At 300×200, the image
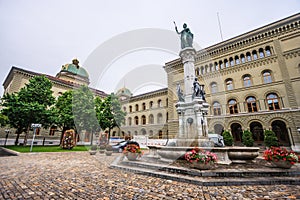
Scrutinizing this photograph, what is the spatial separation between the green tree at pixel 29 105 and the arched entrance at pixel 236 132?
96.6 feet

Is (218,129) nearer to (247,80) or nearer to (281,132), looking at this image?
(281,132)

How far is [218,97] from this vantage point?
1049 inches

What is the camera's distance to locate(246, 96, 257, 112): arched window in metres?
23.4

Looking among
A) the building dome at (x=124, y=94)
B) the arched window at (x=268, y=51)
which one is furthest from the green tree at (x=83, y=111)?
the arched window at (x=268, y=51)

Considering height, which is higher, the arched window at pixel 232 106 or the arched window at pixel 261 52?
the arched window at pixel 261 52

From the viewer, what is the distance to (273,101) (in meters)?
22.1

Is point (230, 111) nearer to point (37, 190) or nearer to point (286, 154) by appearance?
point (286, 154)

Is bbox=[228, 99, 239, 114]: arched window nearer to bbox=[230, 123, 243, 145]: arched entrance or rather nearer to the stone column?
bbox=[230, 123, 243, 145]: arched entrance

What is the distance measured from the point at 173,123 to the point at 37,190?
26603 mm

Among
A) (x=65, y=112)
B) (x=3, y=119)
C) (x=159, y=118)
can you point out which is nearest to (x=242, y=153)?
(x=65, y=112)

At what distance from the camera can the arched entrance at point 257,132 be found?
76.5 ft

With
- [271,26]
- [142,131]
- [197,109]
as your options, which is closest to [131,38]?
[197,109]

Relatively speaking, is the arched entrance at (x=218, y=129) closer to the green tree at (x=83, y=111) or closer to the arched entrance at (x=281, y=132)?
the arched entrance at (x=281, y=132)

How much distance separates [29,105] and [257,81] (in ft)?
111
